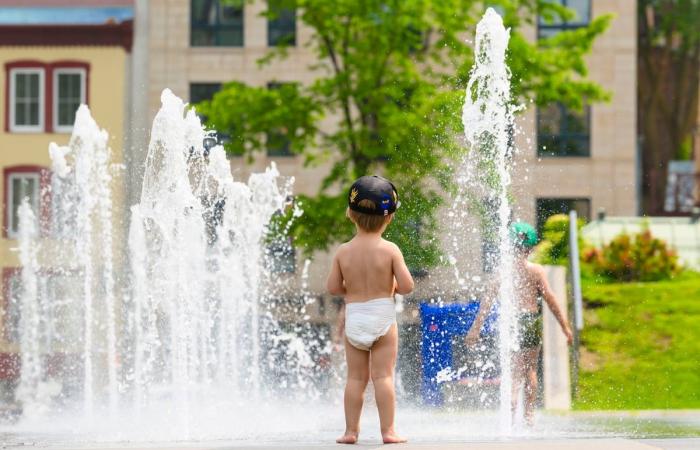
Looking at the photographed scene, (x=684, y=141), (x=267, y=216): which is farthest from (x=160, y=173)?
(x=684, y=141)

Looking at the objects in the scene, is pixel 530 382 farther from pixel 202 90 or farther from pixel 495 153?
pixel 202 90

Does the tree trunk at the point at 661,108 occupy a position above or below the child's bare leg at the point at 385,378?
above

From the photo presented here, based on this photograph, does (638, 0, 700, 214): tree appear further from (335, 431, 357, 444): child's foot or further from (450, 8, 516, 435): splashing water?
(335, 431, 357, 444): child's foot

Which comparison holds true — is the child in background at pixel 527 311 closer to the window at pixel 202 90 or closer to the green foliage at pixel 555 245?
the green foliage at pixel 555 245

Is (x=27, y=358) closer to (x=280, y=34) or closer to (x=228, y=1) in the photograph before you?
(x=228, y=1)

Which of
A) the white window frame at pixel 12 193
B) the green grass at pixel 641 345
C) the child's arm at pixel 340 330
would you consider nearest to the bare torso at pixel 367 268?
the child's arm at pixel 340 330

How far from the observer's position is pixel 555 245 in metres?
19.0

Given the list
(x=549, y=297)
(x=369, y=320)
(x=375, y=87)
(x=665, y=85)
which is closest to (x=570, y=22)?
(x=665, y=85)

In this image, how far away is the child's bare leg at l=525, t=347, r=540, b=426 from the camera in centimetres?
836

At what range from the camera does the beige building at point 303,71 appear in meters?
31.1

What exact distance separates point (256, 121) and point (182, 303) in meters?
11.0

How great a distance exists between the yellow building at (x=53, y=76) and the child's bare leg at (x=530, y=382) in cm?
2349

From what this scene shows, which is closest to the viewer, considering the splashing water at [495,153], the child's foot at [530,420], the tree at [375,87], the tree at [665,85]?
the child's foot at [530,420]

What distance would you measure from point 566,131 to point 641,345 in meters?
14.6
